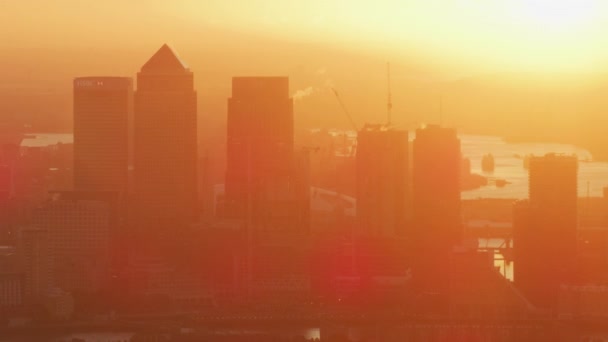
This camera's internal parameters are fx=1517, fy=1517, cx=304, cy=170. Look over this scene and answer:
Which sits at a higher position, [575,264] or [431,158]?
[431,158]

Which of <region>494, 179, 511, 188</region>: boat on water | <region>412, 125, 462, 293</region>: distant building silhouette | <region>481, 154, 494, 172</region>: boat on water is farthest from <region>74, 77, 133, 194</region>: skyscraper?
<region>481, 154, 494, 172</region>: boat on water

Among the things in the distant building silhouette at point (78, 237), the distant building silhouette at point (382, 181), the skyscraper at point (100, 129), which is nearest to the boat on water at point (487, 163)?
the distant building silhouette at point (382, 181)

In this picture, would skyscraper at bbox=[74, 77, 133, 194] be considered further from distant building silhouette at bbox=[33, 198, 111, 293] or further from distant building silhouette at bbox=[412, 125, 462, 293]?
distant building silhouette at bbox=[412, 125, 462, 293]

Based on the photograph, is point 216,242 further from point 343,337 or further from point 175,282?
point 343,337

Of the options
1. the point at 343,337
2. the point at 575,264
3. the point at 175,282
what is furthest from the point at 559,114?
the point at 343,337

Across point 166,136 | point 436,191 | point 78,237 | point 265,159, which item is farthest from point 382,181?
point 78,237

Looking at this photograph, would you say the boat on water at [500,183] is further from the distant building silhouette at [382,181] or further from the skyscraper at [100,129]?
the skyscraper at [100,129]
